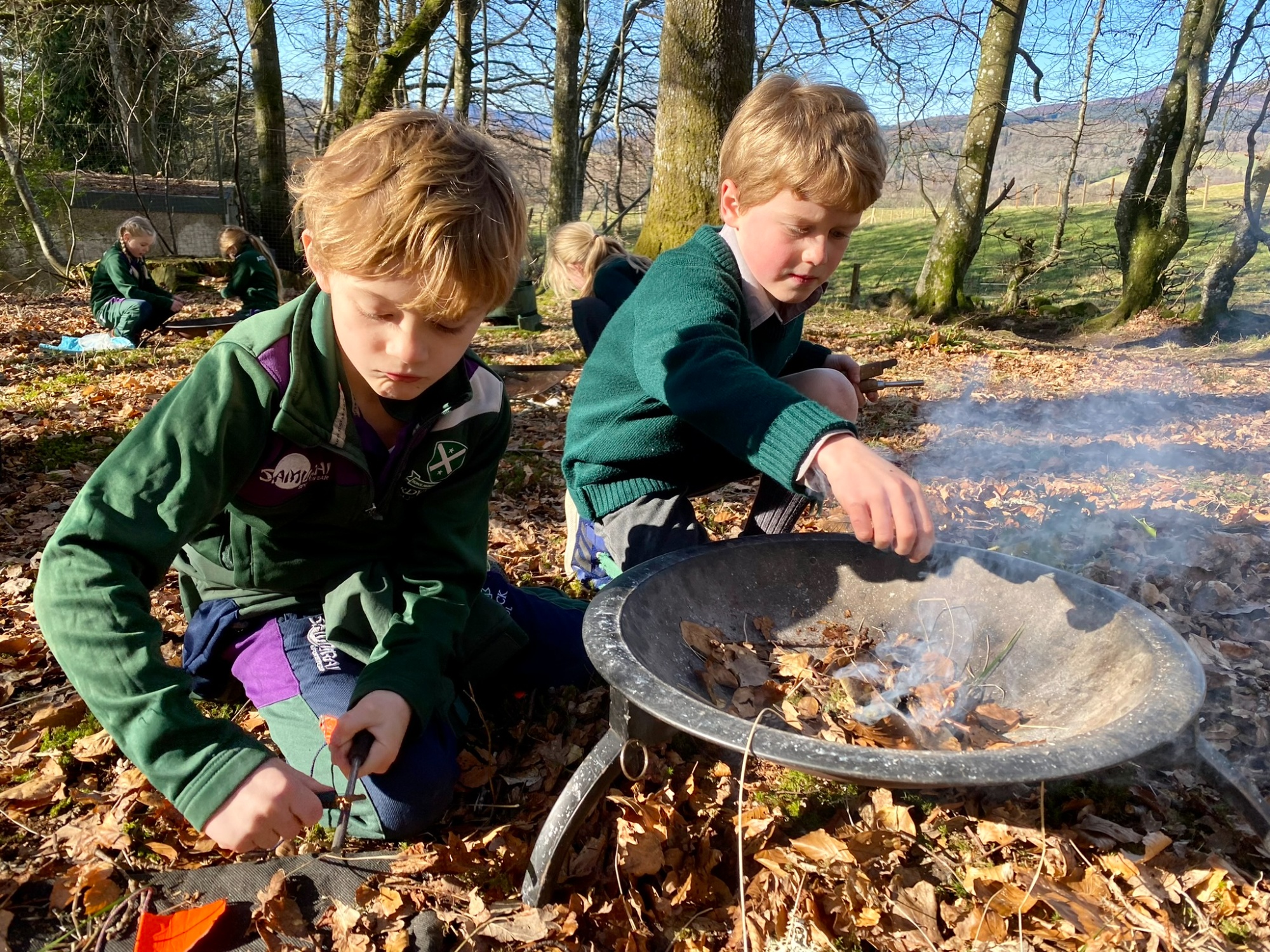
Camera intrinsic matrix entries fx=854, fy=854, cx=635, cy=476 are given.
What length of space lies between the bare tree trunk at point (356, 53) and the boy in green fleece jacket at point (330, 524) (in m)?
9.67

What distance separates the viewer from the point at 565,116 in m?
13.5

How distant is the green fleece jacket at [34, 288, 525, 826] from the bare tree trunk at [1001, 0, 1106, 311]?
11999 mm

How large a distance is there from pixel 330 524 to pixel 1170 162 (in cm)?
1424

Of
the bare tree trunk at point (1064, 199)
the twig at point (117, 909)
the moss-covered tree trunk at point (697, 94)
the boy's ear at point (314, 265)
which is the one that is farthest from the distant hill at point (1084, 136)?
the twig at point (117, 909)

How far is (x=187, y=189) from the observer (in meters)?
17.8

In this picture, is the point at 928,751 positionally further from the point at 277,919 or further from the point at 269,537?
the point at 269,537

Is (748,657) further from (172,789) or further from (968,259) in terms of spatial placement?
(968,259)

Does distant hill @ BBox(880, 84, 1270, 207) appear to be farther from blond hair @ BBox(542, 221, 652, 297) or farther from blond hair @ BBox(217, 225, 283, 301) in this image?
blond hair @ BBox(217, 225, 283, 301)

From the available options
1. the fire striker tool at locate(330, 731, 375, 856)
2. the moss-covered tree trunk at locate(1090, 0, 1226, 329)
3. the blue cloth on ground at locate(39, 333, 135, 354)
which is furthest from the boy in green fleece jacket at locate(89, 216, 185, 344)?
the moss-covered tree trunk at locate(1090, 0, 1226, 329)

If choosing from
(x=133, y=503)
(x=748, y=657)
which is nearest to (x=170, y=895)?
(x=133, y=503)

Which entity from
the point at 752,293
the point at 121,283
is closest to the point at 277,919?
the point at 752,293

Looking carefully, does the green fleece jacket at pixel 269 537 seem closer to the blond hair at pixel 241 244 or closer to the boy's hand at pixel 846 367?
the boy's hand at pixel 846 367

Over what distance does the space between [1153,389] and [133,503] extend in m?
7.58

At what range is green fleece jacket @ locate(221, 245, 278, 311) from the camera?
945cm
